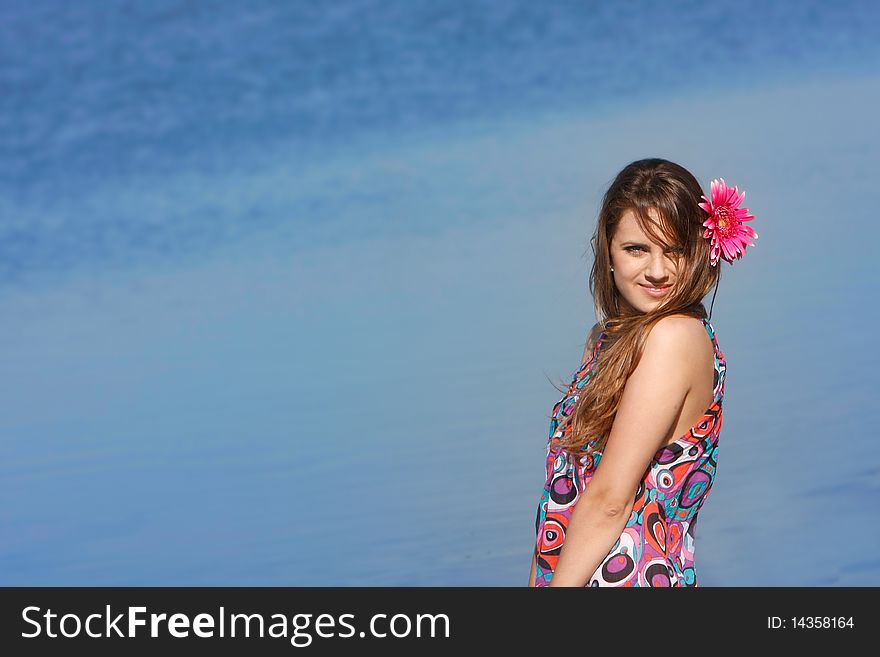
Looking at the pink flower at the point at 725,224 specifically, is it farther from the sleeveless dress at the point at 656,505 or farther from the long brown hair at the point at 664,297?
the sleeveless dress at the point at 656,505

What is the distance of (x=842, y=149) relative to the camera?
423 inches

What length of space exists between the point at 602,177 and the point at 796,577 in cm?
610

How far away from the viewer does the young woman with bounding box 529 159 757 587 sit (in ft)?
7.14

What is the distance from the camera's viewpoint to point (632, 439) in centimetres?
217

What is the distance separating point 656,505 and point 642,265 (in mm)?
420

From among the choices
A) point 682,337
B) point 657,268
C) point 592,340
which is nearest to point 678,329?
point 682,337

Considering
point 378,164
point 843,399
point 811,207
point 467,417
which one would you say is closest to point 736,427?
point 843,399

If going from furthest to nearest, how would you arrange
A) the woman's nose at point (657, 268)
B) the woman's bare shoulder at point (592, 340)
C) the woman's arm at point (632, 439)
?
the woman's bare shoulder at point (592, 340), the woman's nose at point (657, 268), the woman's arm at point (632, 439)

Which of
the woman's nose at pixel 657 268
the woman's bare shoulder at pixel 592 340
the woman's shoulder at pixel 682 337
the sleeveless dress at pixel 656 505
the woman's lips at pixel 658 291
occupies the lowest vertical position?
the sleeveless dress at pixel 656 505

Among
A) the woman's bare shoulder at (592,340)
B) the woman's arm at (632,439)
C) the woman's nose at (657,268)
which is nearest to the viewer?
the woman's arm at (632,439)

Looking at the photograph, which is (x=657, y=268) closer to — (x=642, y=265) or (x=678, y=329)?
(x=642, y=265)

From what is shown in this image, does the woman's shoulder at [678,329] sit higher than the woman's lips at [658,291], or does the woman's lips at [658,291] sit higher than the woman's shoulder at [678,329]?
the woman's lips at [658,291]

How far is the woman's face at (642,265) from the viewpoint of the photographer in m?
2.27

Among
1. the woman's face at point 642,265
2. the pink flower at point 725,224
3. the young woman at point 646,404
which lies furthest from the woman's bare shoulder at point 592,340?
the pink flower at point 725,224
